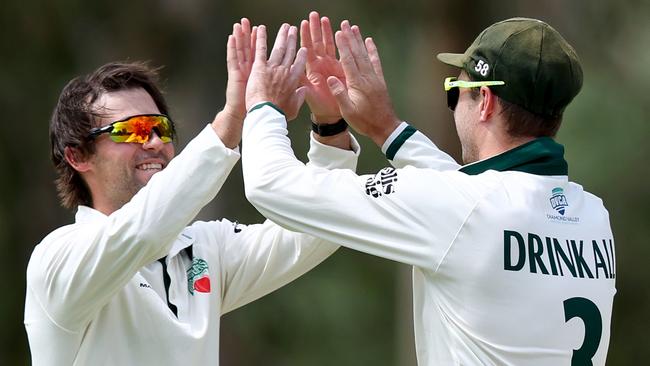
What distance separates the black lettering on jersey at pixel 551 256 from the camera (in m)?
4.93

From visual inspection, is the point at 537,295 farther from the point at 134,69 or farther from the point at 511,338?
the point at 134,69

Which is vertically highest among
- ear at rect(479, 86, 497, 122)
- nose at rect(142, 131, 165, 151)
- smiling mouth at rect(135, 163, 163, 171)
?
ear at rect(479, 86, 497, 122)

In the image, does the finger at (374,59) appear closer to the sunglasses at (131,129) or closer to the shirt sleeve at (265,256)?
the shirt sleeve at (265,256)

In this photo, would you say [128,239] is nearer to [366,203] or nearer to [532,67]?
[366,203]

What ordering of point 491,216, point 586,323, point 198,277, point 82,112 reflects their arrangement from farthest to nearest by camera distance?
point 82,112
point 198,277
point 586,323
point 491,216

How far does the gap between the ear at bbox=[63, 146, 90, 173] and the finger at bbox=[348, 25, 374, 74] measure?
56.5 inches

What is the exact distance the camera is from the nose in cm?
593

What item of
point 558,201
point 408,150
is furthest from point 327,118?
point 558,201

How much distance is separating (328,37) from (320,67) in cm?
15

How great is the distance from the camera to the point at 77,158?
20.0 feet

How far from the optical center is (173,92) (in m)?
17.5

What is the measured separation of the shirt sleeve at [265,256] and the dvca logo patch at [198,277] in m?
0.16

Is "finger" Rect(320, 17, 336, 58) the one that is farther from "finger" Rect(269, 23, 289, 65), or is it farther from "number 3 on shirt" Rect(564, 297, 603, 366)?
"number 3 on shirt" Rect(564, 297, 603, 366)

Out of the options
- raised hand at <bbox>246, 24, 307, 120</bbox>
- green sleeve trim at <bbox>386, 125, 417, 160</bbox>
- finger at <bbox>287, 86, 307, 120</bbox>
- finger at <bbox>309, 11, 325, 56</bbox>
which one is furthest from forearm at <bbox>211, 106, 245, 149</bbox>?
green sleeve trim at <bbox>386, 125, 417, 160</bbox>
